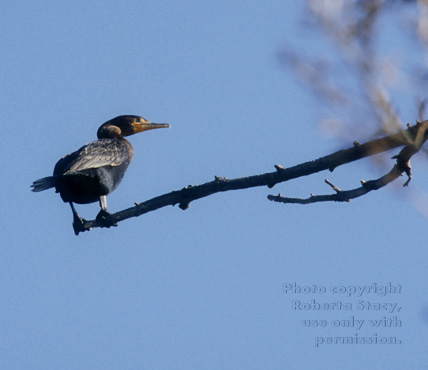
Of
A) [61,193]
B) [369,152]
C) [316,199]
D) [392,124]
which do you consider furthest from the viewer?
[61,193]

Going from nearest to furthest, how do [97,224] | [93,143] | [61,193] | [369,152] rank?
[369,152]
[97,224]
[61,193]
[93,143]

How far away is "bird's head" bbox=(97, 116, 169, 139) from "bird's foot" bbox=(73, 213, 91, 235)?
7.55ft

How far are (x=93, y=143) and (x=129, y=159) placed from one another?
0.56m

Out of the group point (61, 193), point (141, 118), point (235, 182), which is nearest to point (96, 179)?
point (61, 193)

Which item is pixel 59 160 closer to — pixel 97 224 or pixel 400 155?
pixel 97 224

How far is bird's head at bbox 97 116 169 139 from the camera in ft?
32.7

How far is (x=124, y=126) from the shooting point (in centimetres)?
1012

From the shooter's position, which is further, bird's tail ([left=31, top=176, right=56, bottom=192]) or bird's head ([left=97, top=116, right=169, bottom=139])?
bird's head ([left=97, top=116, right=169, bottom=139])

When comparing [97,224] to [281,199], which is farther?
[97,224]

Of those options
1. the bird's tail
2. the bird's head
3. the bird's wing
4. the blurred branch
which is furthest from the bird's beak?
the blurred branch

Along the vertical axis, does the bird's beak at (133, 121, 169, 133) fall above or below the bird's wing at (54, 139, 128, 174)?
above

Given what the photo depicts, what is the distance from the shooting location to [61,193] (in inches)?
318

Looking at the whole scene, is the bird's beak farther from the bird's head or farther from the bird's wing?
the bird's wing

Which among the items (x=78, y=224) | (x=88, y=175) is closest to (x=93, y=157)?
(x=88, y=175)
